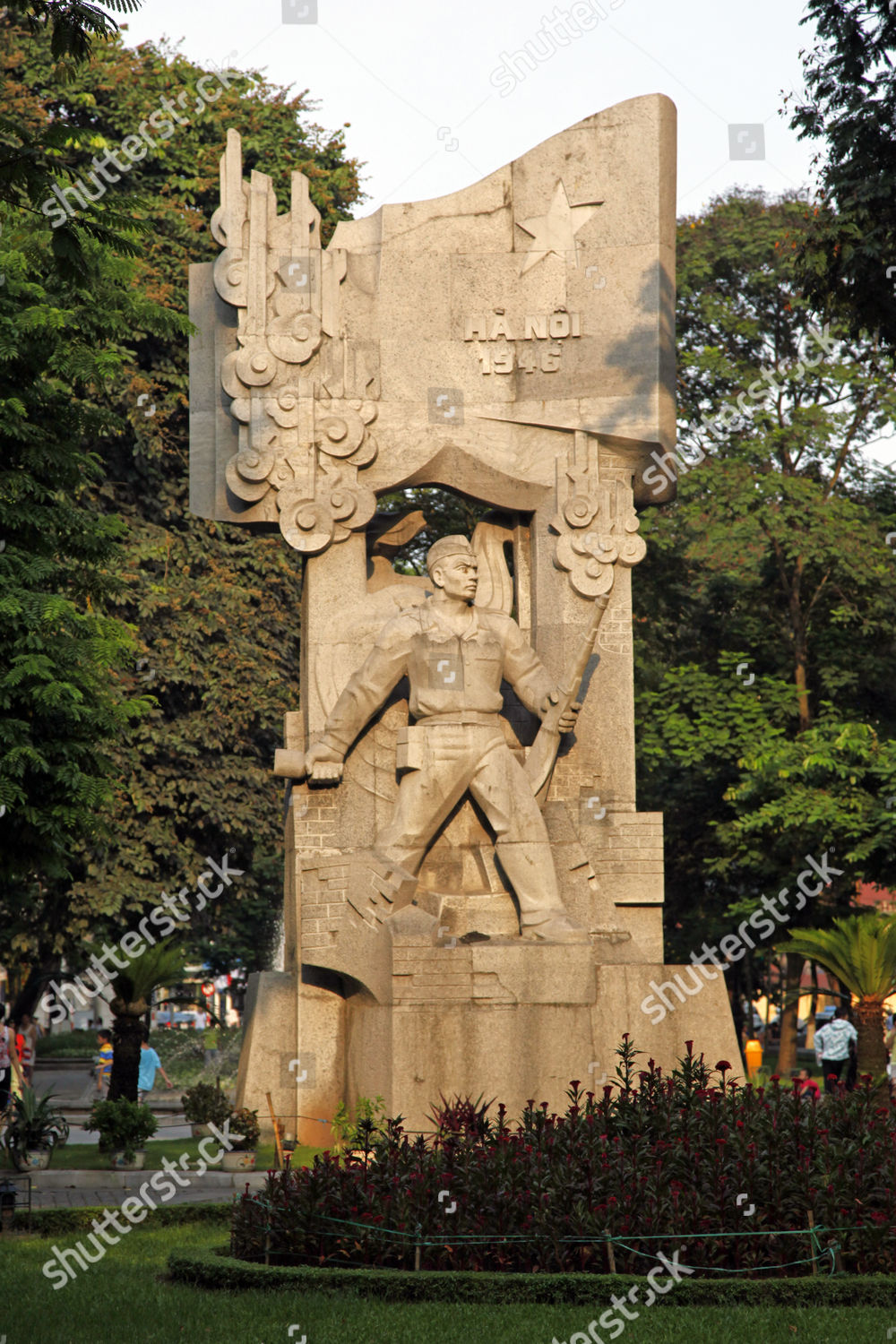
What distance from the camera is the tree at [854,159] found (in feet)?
49.5

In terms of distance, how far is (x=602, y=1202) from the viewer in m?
9.66

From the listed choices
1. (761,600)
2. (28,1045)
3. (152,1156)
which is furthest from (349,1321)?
(28,1045)

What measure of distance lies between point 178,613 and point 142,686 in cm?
124

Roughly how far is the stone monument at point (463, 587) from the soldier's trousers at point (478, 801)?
0.08ft

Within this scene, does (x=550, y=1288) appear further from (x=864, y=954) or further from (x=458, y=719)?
(x=864, y=954)

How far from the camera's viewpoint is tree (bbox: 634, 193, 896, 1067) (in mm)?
25594

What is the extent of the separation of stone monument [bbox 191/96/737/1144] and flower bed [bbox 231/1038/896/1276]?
152 inches

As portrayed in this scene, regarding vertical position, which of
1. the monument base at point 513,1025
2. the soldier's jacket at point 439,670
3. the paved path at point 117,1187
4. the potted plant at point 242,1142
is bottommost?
the paved path at point 117,1187

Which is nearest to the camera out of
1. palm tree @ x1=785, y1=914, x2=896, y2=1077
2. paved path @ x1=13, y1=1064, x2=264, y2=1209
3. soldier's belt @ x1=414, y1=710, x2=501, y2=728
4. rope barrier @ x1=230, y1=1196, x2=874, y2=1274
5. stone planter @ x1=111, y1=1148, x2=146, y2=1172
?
rope barrier @ x1=230, y1=1196, x2=874, y2=1274

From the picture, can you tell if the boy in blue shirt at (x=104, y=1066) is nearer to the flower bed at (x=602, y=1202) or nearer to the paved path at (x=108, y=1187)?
the paved path at (x=108, y=1187)

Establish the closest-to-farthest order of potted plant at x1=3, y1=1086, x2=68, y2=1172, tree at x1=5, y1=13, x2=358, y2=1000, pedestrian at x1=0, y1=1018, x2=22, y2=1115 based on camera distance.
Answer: potted plant at x1=3, y1=1086, x2=68, y2=1172, pedestrian at x1=0, y1=1018, x2=22, y2=1115, tree at x1=5, y1=13, x2=358, y2=1000

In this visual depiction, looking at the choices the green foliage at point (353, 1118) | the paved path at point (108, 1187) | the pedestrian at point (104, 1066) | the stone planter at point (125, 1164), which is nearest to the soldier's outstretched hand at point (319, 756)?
the green foliage at point (353, 1118)

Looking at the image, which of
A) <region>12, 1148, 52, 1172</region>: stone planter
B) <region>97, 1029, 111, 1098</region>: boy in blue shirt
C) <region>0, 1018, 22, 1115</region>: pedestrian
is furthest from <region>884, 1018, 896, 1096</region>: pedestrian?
<region>97, 1029, 111, 1098</region>: boy in blue shirt

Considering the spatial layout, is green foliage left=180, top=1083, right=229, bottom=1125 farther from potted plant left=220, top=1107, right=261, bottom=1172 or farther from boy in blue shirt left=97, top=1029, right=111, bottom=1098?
boy in blue shirt left=97, top=1029, right=111, bottom=1098
